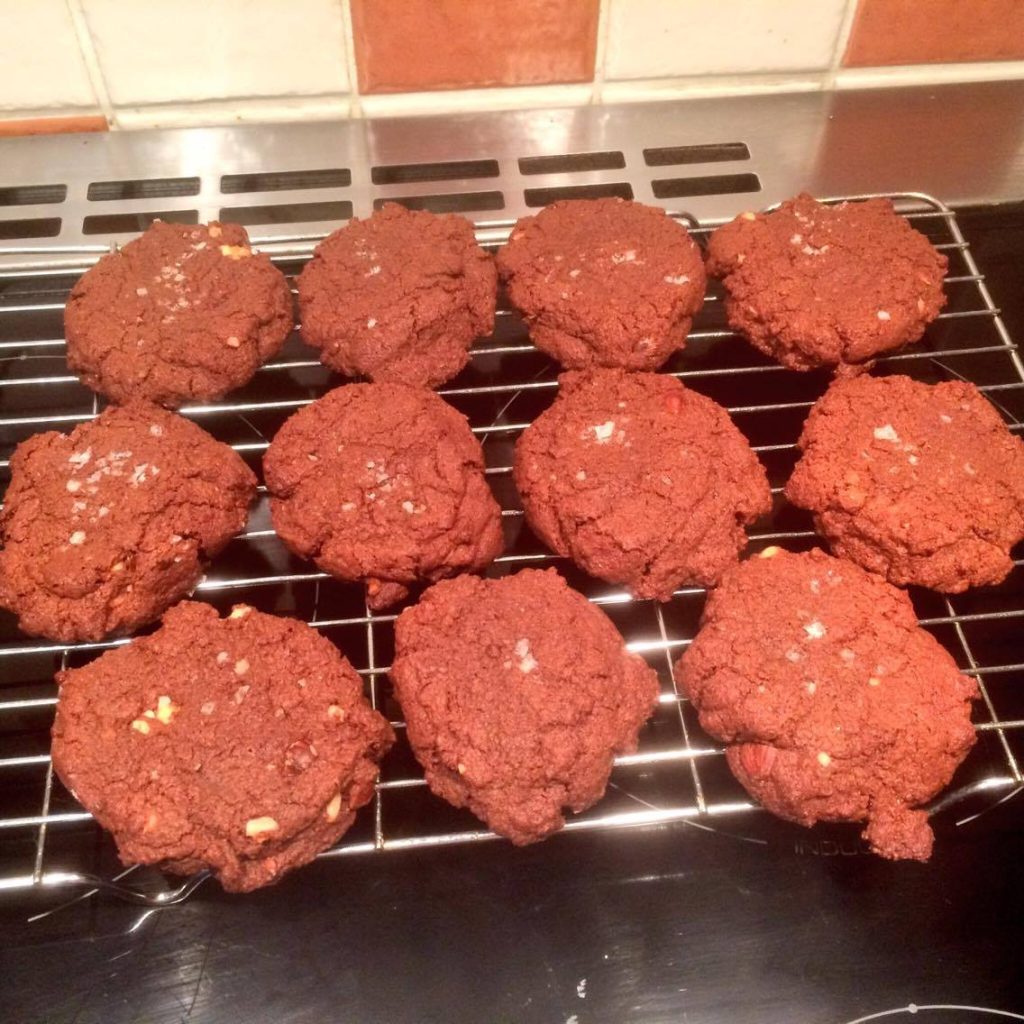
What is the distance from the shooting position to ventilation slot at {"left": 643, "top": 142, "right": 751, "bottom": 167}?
2.06m

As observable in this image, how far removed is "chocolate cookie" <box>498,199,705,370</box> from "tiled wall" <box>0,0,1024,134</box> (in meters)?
0.42

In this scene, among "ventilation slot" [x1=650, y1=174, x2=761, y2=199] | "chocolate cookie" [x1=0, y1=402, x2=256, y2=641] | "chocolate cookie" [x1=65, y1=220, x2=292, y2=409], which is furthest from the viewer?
"ventilation slot" [x1=650, y1=174, x2=761, y2=199]

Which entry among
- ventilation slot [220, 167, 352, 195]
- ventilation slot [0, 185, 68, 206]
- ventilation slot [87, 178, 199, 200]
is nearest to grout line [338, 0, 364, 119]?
ventilation slot [220, 167, 352, 195]

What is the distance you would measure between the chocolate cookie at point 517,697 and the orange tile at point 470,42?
1.09m

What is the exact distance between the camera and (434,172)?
2047mm

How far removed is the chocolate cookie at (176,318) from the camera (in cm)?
165

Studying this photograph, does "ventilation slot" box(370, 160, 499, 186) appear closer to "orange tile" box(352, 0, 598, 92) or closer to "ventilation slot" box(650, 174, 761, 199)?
"orange tile" box(352, 0, 598, 92)

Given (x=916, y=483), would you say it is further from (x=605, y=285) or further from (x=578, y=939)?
(x=578, y=939)

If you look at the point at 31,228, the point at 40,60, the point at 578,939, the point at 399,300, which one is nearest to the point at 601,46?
the point at 399,300

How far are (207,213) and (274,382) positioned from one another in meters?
0.38

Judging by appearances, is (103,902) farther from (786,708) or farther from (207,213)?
(207,213)

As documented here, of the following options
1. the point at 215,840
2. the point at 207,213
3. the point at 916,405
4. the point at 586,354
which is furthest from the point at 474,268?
the point at 215,840

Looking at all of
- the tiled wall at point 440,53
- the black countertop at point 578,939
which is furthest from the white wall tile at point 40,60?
the black countertop at point 578,939

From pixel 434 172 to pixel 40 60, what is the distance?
2.43 feet
